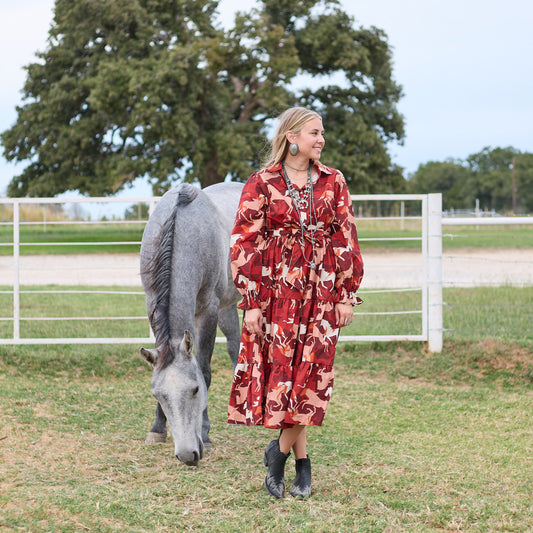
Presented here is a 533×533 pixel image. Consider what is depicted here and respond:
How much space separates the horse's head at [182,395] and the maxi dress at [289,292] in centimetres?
21

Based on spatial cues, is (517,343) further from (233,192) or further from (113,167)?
(113,167)

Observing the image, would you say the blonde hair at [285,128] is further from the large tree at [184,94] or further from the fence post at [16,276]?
the large tree at [184,94]

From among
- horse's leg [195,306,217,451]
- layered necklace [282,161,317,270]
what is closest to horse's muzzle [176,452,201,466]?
horse's leg [195,306,217,451]

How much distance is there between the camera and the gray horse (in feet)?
10.3

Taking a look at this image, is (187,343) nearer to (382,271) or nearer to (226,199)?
(226,199)

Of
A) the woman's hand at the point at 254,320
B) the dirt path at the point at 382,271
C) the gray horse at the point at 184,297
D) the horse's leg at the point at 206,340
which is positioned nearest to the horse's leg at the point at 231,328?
the gray horse at the point at 184,297

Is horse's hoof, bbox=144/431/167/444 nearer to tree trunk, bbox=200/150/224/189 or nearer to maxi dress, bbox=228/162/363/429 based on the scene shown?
maxi dress, bbox=228/162/363/429

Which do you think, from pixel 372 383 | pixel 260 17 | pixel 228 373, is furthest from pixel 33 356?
pixel 260 17

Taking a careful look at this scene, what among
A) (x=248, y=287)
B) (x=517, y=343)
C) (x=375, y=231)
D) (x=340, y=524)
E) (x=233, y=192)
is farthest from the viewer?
(x=375, y=231)

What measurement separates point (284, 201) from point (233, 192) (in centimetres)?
194

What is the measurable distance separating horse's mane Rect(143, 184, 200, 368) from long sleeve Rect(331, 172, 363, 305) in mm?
874

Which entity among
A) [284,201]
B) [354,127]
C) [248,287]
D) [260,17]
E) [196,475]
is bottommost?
[196,475]

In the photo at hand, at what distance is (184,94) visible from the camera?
1962 cm

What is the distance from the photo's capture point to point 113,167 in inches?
789
